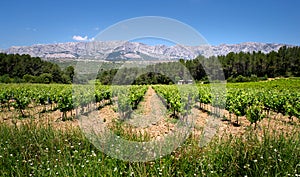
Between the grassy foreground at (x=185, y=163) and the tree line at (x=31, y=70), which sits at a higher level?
the tree line at (x=31, y=70)

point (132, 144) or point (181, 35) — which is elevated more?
point (181, 35)

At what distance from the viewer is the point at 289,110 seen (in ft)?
35.8

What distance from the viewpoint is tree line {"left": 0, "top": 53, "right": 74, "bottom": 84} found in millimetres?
62441

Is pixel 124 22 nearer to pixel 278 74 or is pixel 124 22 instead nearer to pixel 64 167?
pixel 64 167

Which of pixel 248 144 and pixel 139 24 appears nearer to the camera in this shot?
pixel 248 144

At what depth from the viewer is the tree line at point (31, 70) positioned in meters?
62.4

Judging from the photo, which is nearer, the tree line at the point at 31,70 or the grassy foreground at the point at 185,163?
the grassy foreground at the point at 185,163

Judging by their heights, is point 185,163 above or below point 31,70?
below

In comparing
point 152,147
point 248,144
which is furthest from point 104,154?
point 248,144

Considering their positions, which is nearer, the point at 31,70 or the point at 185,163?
the point at 185,163

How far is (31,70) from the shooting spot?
71.4 metres

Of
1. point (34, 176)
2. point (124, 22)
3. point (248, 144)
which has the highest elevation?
point (124, 22)

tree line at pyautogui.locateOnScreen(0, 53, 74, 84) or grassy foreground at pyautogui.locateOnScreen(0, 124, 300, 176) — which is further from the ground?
tree line at pyautogui.locateOnScreen(0, 53, 74, 84)

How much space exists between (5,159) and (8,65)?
252 ft
